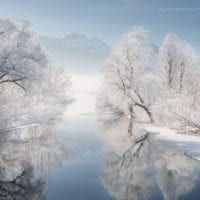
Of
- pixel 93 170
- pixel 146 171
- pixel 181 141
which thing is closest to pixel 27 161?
pixel 93 170

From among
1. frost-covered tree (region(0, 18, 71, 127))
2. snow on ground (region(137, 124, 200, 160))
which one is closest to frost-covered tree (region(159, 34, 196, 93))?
snow on ground (region(137, 124, 200, 160))

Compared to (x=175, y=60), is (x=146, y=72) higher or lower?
lower

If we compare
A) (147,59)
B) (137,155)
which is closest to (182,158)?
(137,155)

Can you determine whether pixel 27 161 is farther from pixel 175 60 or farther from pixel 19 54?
pixel 175 60

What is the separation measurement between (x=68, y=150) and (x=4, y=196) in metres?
12.3

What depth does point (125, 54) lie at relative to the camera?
52.8m

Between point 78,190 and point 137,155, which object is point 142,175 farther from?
point 137,155

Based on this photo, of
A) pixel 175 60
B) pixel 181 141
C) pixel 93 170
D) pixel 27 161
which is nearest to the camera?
pixel 93 170

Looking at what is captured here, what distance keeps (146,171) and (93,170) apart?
3.10 metres

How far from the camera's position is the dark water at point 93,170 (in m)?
16.7

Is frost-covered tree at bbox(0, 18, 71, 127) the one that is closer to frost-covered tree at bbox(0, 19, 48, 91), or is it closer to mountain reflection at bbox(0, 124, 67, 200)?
frost-covered tree at bbox(0, 19, 48, 91)

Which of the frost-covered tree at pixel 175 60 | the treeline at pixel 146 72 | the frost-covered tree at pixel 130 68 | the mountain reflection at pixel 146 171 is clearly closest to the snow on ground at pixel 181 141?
the mountain reflection at pixel 146 171

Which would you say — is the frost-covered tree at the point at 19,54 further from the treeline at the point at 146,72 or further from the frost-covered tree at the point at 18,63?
the treeline at the point at 146,72

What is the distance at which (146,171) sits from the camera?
2067cm
